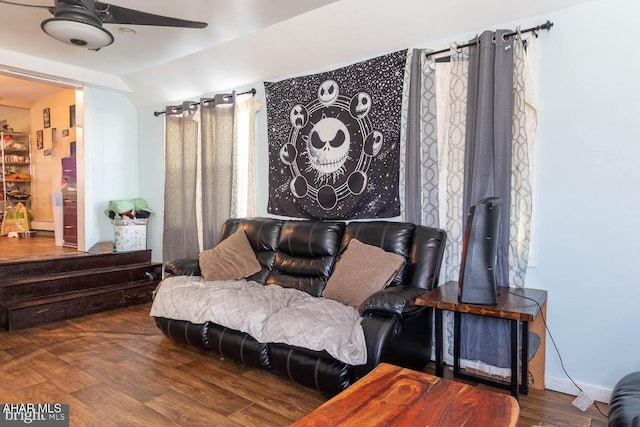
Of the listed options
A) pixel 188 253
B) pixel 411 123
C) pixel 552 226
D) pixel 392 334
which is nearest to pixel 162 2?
pixel 411 123

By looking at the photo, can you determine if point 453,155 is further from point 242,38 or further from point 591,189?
point 242,38

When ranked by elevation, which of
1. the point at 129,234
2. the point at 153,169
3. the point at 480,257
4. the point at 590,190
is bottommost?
the point at 129,234

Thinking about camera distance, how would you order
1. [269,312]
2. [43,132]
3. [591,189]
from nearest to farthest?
[591,189]
[269,312]
[43,132]

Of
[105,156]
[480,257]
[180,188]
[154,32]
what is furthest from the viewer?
[105,156]

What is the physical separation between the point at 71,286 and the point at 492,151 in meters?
4.20

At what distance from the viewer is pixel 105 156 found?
5031 mm

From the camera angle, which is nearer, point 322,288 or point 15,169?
point 322,288

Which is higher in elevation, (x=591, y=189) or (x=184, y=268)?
(x=591, y=189)

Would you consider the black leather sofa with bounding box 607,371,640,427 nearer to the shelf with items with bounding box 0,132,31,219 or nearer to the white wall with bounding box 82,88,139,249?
the white wall with bounding box 82,88,139,249

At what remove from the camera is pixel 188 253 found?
4.46 metres

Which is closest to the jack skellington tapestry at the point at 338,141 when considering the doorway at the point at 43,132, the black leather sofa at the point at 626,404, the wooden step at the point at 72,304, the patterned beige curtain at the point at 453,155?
the patterned beige curtain at the point at 453,155

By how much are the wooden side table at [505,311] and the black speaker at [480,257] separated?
0.22 feet

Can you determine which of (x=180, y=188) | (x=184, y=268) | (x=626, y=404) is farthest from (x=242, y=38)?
(x=626, y=404)

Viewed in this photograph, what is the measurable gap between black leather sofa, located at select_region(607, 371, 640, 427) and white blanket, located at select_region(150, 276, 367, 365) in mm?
1050
